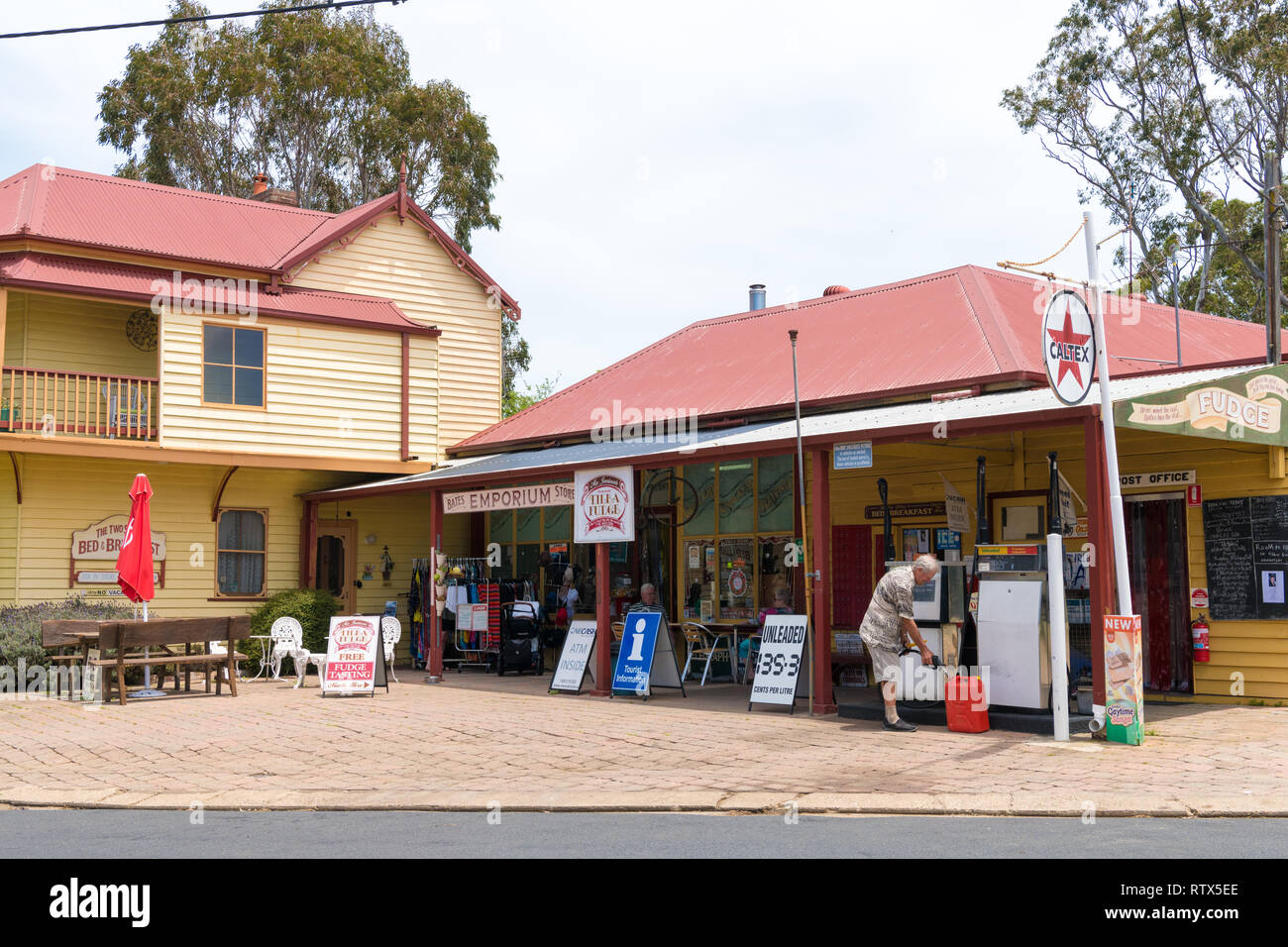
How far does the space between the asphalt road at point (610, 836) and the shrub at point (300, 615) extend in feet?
38.7

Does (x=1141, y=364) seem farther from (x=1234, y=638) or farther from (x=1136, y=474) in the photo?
(x=1234, y=638)

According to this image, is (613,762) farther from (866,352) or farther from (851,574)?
(866,352)

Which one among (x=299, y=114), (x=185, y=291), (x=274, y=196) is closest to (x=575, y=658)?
(x=185, y=291)

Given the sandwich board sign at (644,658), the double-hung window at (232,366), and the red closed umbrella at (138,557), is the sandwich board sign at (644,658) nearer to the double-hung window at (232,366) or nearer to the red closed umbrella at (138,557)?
the red closed umbrella at (138,557)

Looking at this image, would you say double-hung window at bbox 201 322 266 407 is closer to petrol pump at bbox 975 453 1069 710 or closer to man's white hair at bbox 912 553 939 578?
man's white hair at bbox 912 553 939 578

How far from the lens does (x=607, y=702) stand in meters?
14.9

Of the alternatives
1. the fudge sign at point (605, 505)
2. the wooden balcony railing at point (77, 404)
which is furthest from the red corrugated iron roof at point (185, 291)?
the fudge sign at point (605, 505)

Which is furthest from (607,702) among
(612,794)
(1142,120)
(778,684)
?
(1142,120)

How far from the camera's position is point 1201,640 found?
13.8 meters

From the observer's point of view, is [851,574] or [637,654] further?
[851,574]

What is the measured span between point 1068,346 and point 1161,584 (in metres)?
4.74

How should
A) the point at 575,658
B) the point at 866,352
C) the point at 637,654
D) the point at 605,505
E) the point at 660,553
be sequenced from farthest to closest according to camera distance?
the point at 660,553 → the point at 866,352 → the point at 575,658 → the point at 605,505 → the point at 637,654

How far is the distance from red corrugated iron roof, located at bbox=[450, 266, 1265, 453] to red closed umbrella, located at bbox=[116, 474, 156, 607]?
7.18 m

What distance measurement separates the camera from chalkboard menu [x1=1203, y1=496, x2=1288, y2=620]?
13328 millimetres
